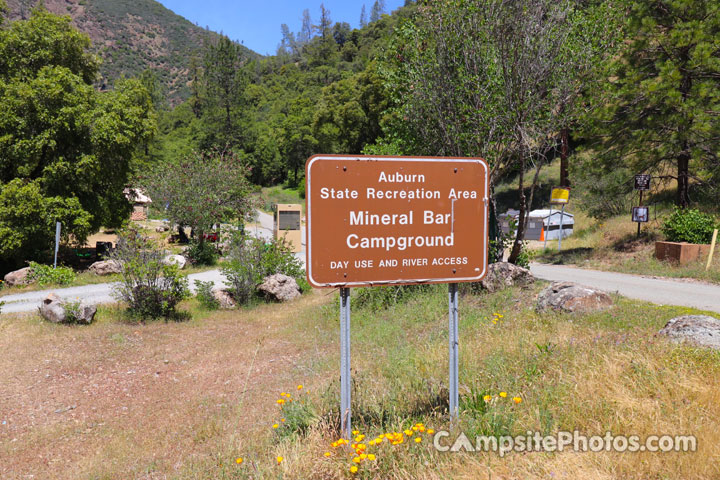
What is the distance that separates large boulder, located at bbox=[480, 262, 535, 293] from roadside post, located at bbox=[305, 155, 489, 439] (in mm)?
5171

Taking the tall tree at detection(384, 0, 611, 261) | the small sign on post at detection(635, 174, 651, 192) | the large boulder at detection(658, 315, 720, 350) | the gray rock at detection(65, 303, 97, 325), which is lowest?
the gray rock at detection(65, 303, 97, 325)

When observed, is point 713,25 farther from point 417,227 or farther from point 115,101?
point 115,101

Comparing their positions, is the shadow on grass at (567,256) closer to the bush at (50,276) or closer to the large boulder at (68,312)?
the large boulder at (68,312)

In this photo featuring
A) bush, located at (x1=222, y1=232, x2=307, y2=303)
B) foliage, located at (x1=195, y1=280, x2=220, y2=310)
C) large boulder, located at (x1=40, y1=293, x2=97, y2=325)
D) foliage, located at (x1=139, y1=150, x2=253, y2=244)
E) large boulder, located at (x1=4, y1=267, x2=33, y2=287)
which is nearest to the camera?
large boulder, located at (x1=40, y1=293, x2=97, y2=325)

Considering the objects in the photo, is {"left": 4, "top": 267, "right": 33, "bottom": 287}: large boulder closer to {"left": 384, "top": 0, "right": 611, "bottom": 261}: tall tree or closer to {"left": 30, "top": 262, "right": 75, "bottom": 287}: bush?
{"left": 30, "top": 262, "right": 75, "bottom": 287}: bush

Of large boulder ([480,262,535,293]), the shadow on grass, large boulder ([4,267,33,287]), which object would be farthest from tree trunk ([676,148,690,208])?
large boulder ([4,267,33,287])

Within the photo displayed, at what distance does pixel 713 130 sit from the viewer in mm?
13141

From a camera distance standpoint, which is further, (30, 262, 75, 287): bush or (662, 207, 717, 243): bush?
(30, 262, 75, 287): bush

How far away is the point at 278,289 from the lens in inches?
476

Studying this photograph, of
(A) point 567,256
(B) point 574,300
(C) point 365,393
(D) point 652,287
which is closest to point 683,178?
(A) point 567,256

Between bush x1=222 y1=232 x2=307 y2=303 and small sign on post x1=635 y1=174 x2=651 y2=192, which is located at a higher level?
small sign on post x1=635 y1=174 x2=651 y2=192

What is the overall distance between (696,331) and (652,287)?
23.0ft

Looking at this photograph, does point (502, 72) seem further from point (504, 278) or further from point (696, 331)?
point (696, 331)

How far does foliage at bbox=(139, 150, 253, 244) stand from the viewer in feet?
60.8
